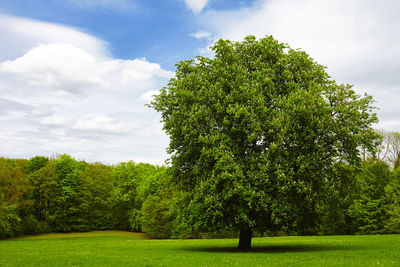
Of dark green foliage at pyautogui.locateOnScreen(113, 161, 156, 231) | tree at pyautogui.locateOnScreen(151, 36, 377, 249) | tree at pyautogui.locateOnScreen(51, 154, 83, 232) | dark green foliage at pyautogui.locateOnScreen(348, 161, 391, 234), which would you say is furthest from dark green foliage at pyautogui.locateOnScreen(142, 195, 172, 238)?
tree at pyautogui.locateOnScreen(151, 36, 377, 249)

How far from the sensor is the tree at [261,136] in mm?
25969

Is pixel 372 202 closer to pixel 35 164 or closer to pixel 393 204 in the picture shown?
pixel 393 204

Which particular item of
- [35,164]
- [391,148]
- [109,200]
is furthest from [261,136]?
[35,164]

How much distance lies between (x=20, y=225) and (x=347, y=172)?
7294 cm

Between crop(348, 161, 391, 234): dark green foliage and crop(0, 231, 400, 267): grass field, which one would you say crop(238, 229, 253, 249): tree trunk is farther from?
crop(348, 161, 391, 234): dark green foliage

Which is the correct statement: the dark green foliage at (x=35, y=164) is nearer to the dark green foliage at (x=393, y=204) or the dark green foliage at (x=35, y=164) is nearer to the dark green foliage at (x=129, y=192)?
the dark green foliage at (x=129, y=192)

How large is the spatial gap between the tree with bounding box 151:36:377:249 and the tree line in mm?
31895

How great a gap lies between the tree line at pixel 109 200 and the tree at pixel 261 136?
3190 centimetres

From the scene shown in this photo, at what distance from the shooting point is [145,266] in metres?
18.6

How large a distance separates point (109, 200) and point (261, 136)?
73218 millimetres

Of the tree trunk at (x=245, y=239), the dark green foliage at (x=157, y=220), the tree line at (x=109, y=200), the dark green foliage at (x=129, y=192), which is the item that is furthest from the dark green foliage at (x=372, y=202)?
the dark green foliage at (x=129, y=192)

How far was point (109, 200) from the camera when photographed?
92188mm

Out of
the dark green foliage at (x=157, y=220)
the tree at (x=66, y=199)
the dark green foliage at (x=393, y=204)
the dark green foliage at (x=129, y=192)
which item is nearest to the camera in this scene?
the dark green foliage at (x=393, y=204)

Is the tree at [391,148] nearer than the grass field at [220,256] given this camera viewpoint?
No
